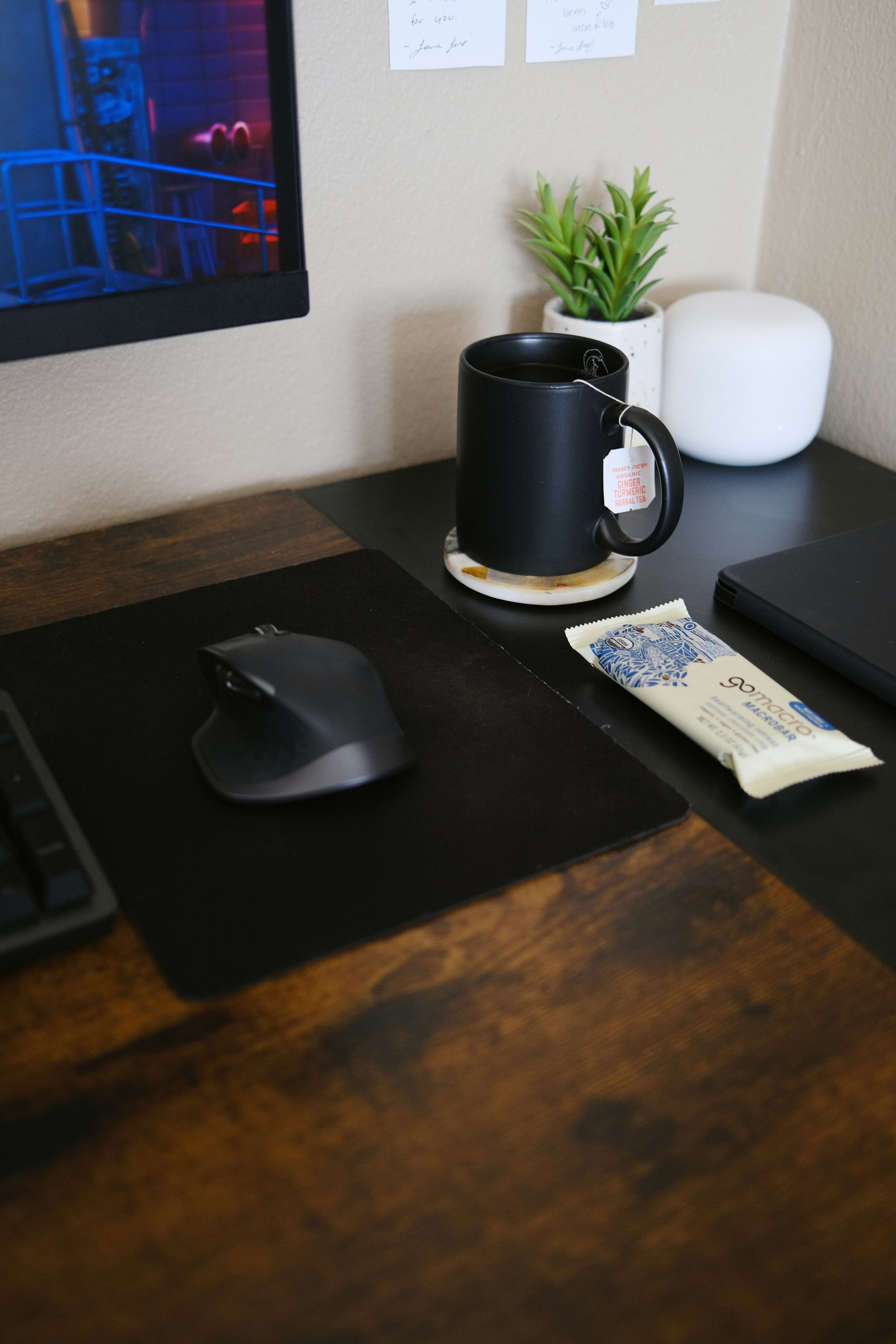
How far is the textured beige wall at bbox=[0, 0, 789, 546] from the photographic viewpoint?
2.81 feet

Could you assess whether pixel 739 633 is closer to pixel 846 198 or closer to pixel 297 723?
pixel 297 723

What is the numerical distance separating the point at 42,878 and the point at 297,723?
0.14m

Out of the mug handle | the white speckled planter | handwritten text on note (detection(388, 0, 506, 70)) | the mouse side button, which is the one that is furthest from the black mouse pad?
handwritten text on note (detection(388, 0, 506, 70))

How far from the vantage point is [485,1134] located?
0.42 m

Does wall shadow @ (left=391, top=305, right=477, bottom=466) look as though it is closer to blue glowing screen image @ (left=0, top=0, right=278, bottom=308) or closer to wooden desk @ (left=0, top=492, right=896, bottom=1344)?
blue glowing screen image @ (left=0, top=0, right=278, bottom=308)

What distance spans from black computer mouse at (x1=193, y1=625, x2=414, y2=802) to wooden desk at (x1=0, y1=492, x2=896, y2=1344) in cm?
10

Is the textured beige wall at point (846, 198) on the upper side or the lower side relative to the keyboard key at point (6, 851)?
upper

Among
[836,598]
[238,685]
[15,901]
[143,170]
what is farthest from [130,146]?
[836,598]

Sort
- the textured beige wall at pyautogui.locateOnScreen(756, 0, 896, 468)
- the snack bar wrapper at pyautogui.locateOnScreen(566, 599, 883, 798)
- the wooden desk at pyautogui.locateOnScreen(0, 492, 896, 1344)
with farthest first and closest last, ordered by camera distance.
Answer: the textured beige wall at pyautogui.locateOnScreen(756, 0, 896, 468) < the snack bar wrapper at pyautogui.locateOnScreen(566, 599, 883, 798) < the wooden desk at pyautogui.locateOnScreen(0, 492, 896, 1344)

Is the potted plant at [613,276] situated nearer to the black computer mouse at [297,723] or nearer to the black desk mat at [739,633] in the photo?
the black desk mat at [739,633]

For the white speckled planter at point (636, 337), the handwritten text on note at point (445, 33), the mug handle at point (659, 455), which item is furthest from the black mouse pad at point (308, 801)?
the handwritten text on note at point (445, 33)

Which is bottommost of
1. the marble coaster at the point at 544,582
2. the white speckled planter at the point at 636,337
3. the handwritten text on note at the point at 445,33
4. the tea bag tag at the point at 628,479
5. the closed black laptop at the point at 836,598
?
the marble coaster at the point at 544,582

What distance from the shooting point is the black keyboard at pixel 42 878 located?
477 mm

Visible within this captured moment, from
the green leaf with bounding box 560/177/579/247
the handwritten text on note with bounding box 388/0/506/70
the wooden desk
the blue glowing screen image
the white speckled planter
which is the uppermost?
the handwritten text on note with bounding box 388/0/506/70
